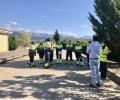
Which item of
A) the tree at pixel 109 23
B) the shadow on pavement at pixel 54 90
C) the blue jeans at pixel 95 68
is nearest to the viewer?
the shadow on pavement at pixel 54 90

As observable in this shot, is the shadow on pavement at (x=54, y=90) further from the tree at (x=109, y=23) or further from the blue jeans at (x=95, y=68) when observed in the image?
the tree at (x=109, y=23)

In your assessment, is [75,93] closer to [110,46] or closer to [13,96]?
[13,96]

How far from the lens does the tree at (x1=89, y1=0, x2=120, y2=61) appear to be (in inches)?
844

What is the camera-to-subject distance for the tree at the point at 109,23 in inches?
844

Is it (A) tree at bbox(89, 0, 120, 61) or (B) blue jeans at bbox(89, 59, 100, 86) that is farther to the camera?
(A) tree at bbox(89, 0, 120, 61)

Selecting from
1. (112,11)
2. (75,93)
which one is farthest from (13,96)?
(112,11)

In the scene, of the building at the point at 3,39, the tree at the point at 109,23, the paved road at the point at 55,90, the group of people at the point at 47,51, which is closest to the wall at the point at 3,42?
the building at the point at 3,39

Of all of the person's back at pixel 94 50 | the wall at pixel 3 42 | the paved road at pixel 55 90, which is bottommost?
the paved road at pixel 55 90

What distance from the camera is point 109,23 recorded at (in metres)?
21.6

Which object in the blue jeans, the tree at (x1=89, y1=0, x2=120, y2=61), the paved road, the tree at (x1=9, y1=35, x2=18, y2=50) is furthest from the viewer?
the tree at (x1=9, y1=35, x2=18, y2=50)

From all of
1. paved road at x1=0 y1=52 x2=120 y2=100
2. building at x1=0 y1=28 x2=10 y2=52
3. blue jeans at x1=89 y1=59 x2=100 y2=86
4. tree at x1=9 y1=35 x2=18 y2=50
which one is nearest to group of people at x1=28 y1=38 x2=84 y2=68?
paved road at x1=0 y1=52 x2=120 y2=100

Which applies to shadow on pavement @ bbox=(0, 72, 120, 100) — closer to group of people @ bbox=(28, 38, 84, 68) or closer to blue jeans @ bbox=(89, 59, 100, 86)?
blue jeans @ bbox=(89, 59, 100, 86)

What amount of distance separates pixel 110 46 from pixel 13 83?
35.1 ft

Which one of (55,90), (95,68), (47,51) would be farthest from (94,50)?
(47,51)
